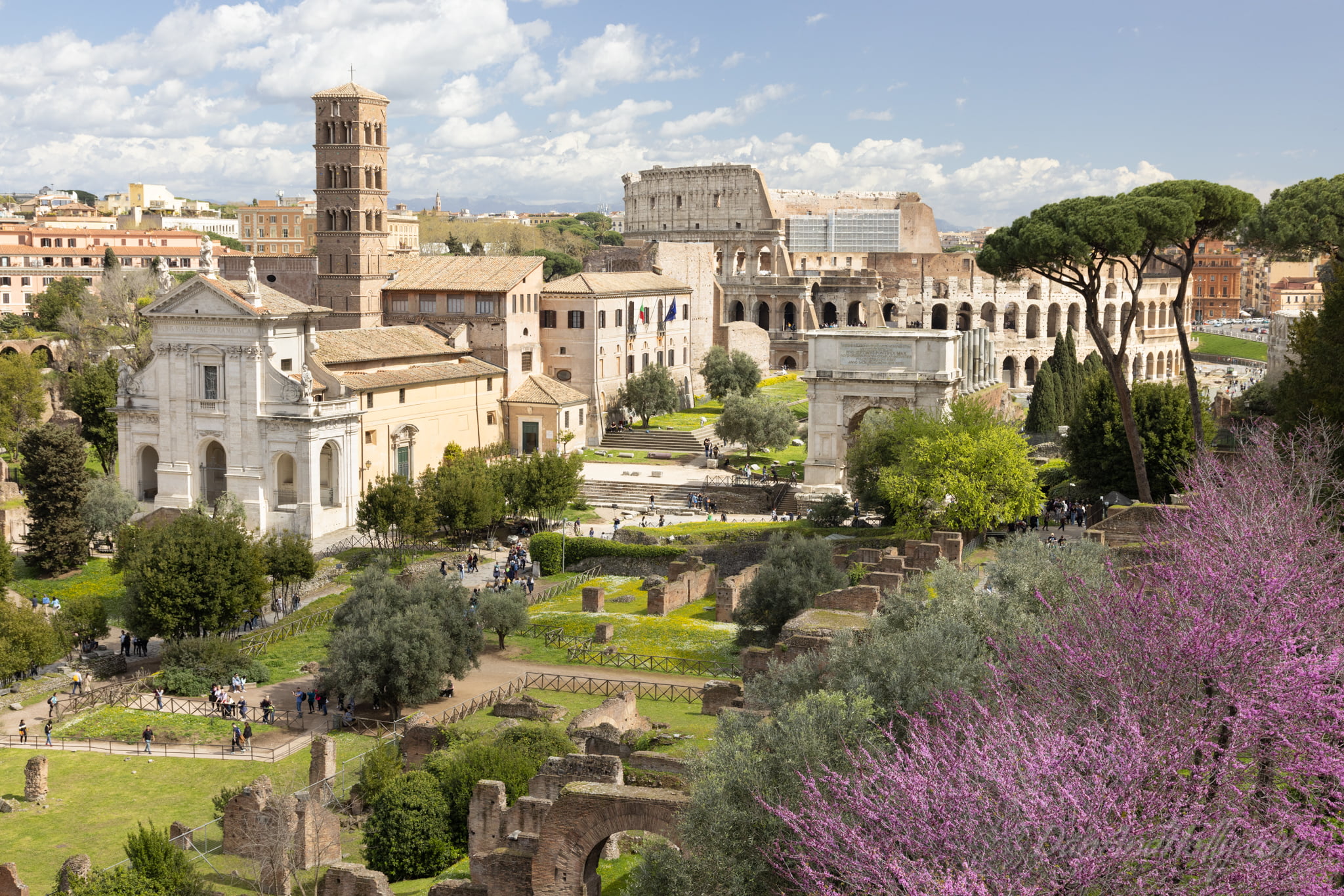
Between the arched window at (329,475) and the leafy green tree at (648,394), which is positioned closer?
the arched window at (329,475)

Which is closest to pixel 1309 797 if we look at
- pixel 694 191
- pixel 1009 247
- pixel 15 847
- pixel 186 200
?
pixel 15 847

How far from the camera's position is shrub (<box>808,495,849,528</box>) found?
43625mm

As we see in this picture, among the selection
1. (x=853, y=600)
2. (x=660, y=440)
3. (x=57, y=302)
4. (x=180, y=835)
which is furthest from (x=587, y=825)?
(x=57, y=302)

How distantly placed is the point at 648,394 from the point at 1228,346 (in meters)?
76.1

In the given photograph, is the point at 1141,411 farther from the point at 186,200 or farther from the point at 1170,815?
the point at 186,200

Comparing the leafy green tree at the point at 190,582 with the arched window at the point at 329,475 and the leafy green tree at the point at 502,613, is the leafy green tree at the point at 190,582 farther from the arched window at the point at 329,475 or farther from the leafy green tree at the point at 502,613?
the arched window at the point at 329,475

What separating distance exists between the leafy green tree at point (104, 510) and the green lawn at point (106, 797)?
18309 millimetres

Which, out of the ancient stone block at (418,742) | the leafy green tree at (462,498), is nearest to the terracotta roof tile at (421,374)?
the leafy green tree at (462,498)

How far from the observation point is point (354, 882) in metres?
19.7

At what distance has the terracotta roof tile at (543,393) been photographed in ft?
189

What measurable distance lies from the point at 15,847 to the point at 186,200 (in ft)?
530

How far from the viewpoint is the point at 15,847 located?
23297mm

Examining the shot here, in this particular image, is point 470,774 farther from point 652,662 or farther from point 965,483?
point 965,483

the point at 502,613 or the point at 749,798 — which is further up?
the point at 749,798
